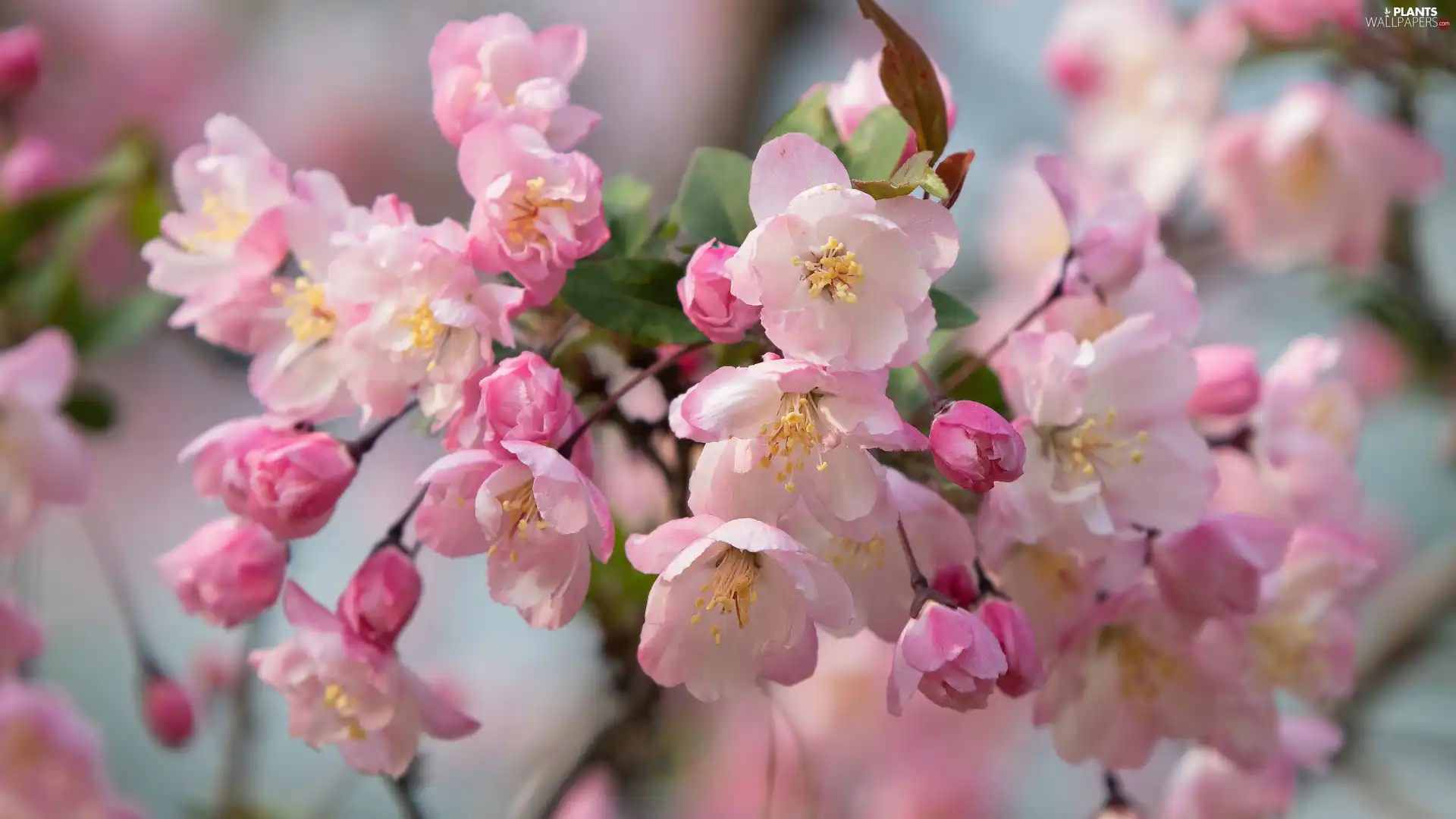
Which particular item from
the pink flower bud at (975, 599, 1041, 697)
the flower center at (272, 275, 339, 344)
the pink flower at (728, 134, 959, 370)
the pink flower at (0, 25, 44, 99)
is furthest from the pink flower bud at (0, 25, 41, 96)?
the pink flower bud at (975, 599, 1041, 697)

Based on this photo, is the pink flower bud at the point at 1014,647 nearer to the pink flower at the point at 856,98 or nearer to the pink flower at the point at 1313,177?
the pink flower at the point at 856,98

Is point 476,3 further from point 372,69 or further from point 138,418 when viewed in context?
point 138,418

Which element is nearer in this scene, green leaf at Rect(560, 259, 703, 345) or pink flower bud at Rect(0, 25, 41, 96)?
green leaf at Rect(560, 259, 703, 345)

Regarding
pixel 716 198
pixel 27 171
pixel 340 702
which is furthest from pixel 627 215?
pixel 27 171

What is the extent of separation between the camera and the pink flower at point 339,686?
17.7 inches

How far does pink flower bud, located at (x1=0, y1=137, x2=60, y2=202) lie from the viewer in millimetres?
889

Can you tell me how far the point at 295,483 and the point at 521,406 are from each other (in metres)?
0.11

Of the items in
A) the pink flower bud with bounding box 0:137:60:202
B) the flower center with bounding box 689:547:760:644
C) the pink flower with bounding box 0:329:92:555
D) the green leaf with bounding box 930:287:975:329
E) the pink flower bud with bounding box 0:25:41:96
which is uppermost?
the green leaf with bounding box 930:287:975:329

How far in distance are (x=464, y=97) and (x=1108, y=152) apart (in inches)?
41.2

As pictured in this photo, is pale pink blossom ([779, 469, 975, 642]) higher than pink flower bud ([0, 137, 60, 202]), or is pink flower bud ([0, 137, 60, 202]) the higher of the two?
pale pink blossom ([779, 469, 975, 642])

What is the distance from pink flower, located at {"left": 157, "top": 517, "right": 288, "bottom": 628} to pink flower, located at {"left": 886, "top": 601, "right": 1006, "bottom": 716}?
0.28 m

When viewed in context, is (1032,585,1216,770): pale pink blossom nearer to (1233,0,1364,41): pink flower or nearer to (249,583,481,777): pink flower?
(249,583,481,777): pink flower

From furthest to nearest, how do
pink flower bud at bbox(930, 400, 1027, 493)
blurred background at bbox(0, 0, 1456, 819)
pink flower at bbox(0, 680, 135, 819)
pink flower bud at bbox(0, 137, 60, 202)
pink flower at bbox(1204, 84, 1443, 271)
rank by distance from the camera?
blurred background at bbox(0, 0, 1456, 819), pink flower at bbox(1204, 84, 1443, 271), pink flower bud at bbox(0, 137, 60, 202), pink flower at bbox(0, 680, 135, 819), pink flower bud at bbox(930, 400, 1027, 493)

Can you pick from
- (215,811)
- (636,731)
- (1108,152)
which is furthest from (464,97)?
(1108,152)
